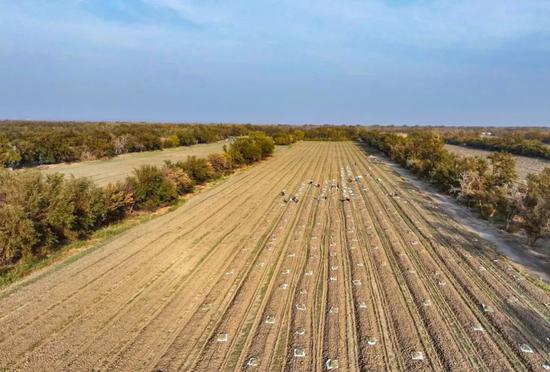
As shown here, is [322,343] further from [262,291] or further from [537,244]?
[537,244]

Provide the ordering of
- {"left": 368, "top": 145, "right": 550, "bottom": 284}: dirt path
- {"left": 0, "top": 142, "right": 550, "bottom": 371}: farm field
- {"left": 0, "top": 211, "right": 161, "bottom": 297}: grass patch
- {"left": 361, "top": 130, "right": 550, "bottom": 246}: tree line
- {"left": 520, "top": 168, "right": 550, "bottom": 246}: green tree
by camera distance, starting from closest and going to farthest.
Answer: {"left": 0, "top": 142, "right": 550, "bottom": 371}: farm field, {"left": 0, "top": 211, "right": 161, "bottom": 297}: grass patch, {"left": 368, "top": 145, "right": 550, "bottom": 284}: dirt path, {"left": 520, "top": 168, "right": 550, "bottom": 246}: green tree, {"left": 361, "top": 130, "right": 550, "bottom": 246}: tree line

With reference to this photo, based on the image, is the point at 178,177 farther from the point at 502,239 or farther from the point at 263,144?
the point at 263,144

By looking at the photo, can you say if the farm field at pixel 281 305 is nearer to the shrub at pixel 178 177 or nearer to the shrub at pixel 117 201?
the shrub at pixel 117 201

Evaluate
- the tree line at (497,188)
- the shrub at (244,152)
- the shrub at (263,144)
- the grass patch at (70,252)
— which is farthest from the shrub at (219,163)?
the tree line at (497,188)

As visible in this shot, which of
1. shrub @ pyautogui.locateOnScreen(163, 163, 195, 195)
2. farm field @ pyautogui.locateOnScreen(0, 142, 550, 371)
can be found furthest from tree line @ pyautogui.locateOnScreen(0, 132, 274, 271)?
farm field @ pyautogui.locateOnScreen(0, 142, 550, 371)

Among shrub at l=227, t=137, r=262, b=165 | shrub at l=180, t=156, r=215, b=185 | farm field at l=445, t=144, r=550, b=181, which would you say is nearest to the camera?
shrub at l=180, t=156, r=215, b=185

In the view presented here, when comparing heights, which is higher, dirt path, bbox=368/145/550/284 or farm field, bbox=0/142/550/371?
dirt path, bbox=368/145/550/284

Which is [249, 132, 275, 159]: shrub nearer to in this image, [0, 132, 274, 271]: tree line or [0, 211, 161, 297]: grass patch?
[0, 132, 274, 271]: tree line
